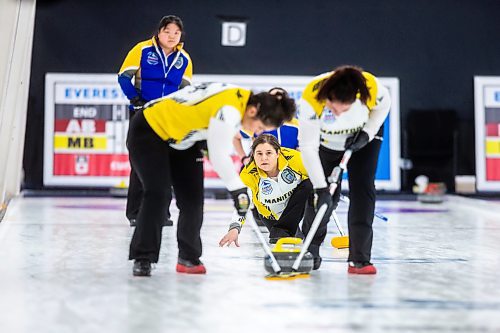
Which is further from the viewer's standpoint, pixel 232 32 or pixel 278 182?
pixel 232 32

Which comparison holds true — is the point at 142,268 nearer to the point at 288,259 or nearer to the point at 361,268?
the point at 288,259

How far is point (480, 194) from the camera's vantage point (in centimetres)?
859

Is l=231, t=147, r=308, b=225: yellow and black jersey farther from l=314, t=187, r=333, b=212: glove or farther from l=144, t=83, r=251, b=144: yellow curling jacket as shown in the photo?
l=144, t=83, r=251, b=144: yellow curling jacket

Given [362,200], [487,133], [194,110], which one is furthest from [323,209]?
[487,133]

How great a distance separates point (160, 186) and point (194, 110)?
0.34 m

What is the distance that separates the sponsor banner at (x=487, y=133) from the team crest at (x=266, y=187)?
17.9ft

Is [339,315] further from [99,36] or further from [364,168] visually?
[99,36]

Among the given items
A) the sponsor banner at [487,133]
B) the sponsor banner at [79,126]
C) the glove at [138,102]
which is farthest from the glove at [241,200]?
the sponsor banner at [487,133]

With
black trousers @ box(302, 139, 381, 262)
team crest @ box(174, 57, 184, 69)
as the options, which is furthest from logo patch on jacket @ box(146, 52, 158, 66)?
black trousers @ box(302, 139, 381, 262)

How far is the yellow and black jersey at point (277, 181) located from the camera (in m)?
3.71

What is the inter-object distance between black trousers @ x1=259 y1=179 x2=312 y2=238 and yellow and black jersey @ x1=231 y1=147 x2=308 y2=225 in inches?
1.1

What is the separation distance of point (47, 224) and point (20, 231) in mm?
504

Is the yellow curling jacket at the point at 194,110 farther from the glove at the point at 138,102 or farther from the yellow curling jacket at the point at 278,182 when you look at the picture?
the glove at the point at 138,102

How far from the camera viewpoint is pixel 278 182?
3738mm
